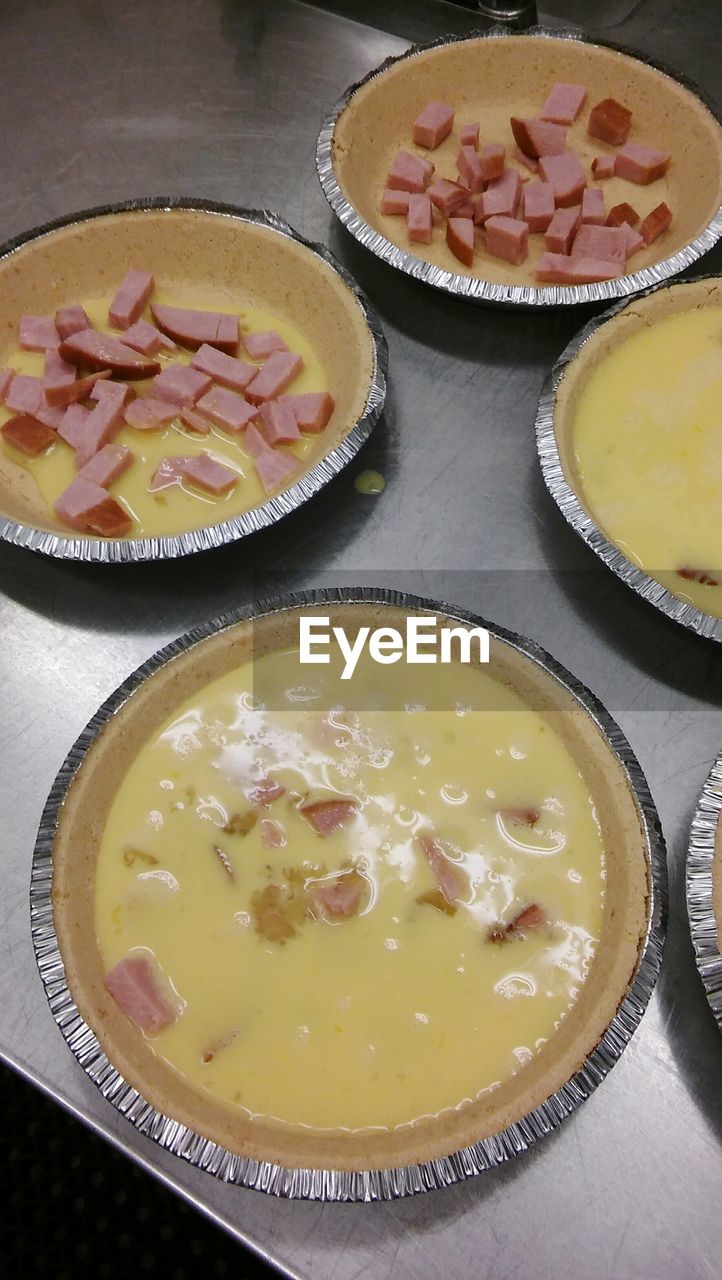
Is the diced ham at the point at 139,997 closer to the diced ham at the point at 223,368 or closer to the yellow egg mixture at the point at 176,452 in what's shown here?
the yellow egg mixture at the point at 176,452

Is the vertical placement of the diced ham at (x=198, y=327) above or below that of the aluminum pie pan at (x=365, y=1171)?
above

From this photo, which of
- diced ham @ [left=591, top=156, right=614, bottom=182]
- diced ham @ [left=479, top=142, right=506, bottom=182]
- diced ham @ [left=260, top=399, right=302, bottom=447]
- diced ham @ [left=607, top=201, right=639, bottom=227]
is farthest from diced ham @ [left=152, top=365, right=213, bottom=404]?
diced ham @ [left=591, top=156, right=614, bottom=182]

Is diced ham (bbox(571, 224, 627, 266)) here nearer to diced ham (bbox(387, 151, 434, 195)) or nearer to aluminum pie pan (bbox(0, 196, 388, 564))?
diced ham (bbox(387, 151, 434, 195))

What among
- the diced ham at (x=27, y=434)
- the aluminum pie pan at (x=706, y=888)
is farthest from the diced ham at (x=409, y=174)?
the aluminum pie pan at (x=706, y=888)

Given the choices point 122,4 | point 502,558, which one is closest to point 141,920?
point 502,558

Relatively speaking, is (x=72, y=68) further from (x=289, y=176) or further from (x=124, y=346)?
(x=124, y=346)

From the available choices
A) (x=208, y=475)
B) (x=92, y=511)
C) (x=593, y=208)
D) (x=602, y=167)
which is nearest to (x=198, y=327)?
(x=208, y=475)
